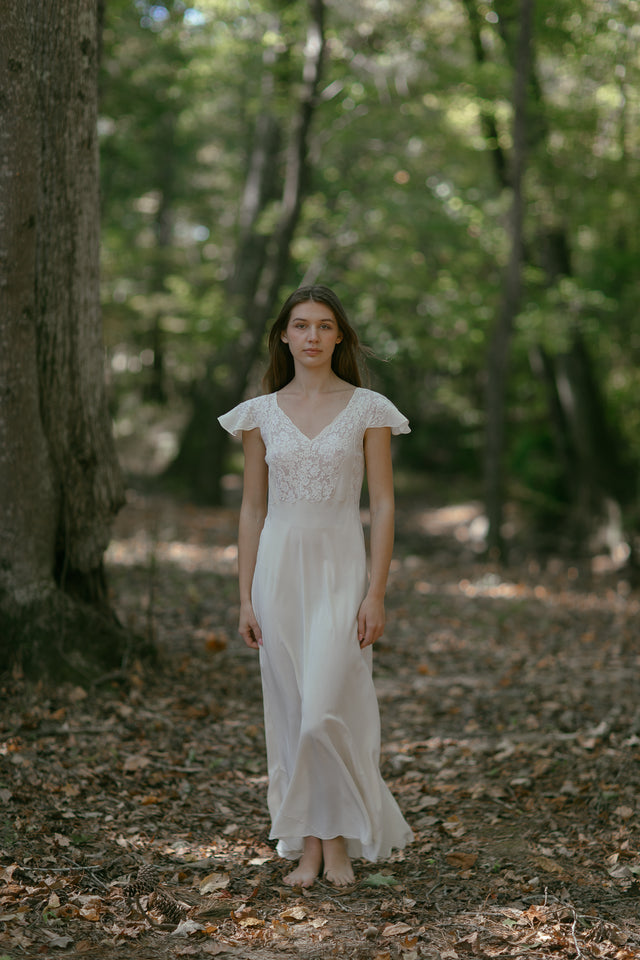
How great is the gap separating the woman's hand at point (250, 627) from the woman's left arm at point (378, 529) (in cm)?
48

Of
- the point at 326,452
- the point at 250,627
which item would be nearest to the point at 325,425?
the point at 326,452

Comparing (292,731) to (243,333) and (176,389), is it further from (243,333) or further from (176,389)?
(176,389)

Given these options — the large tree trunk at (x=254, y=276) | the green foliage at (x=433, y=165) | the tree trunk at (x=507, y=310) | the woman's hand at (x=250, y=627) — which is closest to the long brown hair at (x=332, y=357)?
the woman's hand at (x=250, y=627)

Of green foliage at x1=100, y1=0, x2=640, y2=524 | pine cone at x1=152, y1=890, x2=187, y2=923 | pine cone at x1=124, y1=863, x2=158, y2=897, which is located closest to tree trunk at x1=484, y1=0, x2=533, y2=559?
green foliage at x1=100, y1=0, x2=640, y2=524

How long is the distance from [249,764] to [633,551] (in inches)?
377

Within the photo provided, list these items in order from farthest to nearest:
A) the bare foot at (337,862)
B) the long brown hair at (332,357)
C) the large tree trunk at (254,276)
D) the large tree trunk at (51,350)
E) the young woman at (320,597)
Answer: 1. the large tree trunk at (254,276)
2. the large tree trunk at (51,350)
3. the long brown hair at (332,357)
4. the bare foot at (337,862)
5. the young woman at (320,597)

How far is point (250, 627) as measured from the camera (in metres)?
3.96

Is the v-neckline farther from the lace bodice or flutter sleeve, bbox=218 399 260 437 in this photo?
flutter sleeve, bbox=218 399 260 437

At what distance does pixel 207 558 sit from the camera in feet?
37.3

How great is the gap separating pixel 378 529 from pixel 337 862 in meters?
1.44

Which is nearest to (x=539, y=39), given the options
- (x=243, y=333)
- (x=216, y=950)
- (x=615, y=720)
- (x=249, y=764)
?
(x=243, y=333)

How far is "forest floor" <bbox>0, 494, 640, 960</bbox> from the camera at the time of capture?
11.0 ft

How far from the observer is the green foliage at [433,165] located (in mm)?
13125

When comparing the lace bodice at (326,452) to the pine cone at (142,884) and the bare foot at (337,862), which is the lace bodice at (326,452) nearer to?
the bare foot at (337,862)
